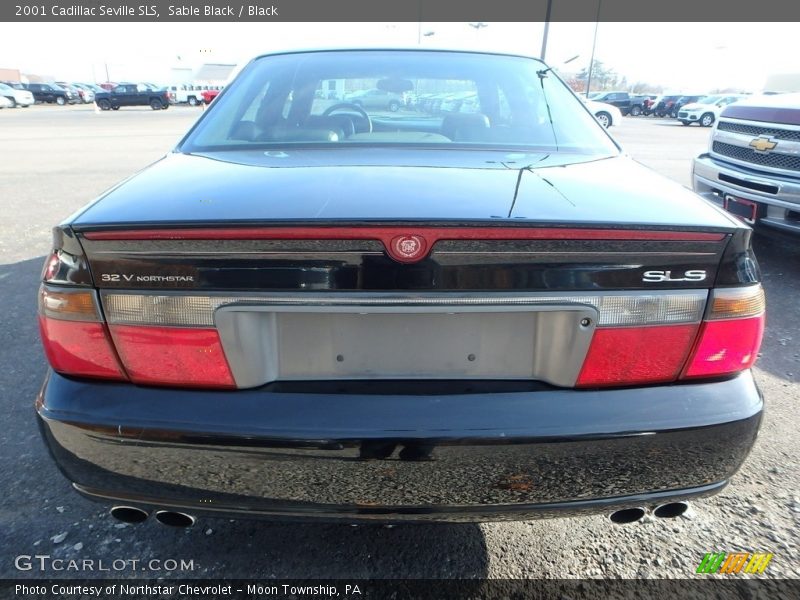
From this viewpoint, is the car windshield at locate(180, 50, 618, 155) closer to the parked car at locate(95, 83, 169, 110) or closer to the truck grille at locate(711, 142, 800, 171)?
the truck grille at locate(711, 142, 800, 171)

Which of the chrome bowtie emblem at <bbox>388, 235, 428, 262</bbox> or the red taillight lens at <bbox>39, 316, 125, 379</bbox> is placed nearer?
the chrome bowtie emblem at <bbox>388, 235, 428, 262</bbox>

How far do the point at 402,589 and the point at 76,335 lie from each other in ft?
4.00

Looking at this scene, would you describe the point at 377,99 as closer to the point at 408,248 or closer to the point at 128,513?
the point at 408,248

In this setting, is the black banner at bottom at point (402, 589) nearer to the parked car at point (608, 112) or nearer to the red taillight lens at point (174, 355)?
the red taillight lens at point (174, 355)

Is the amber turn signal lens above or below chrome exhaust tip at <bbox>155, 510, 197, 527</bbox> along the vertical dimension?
above

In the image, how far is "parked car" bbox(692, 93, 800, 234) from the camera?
4.52m

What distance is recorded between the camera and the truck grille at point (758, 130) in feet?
15.1

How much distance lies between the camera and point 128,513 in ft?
5.24

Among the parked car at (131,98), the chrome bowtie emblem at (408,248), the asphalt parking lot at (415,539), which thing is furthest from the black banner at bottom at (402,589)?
the parked car at (131,98)

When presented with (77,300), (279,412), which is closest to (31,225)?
(77,300)

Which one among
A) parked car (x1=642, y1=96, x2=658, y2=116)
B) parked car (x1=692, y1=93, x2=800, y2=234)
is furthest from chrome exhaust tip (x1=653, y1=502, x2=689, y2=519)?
parked car (x1=642, y1=96, x2=658, y2=116)

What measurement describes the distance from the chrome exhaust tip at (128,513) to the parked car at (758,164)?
15.8 feet

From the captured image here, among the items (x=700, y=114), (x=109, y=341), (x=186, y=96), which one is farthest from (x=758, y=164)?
(x=186, y=96)

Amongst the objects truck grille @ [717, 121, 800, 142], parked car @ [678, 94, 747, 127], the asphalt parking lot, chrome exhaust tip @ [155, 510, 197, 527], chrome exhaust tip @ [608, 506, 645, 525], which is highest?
truck grille @ [717, 121, 800, 142]
